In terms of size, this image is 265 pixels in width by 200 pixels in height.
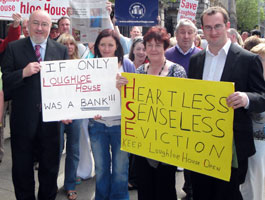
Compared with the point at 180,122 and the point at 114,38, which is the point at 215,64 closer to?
the point at 180,122

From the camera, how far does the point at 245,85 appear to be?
2.48 m

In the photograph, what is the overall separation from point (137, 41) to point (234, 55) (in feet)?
6.82

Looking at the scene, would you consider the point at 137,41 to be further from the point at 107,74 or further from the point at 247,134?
the point at 247,134

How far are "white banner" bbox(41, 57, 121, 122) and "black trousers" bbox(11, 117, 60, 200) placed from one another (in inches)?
12.7

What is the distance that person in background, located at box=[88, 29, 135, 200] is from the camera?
127 inches

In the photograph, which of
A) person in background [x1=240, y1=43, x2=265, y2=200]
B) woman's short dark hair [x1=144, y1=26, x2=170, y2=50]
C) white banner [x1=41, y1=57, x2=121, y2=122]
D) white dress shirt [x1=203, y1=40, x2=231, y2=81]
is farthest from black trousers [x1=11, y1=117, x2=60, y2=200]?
person in background [x1=240, y1=43, x2=265, y2=200]

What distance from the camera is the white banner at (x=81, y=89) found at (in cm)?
313

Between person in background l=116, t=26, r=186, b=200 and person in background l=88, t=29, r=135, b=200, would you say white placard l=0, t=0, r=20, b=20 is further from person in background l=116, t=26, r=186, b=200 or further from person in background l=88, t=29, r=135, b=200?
person in background l=116, t=26, r=186, b=200

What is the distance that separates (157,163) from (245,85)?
102 centimetres

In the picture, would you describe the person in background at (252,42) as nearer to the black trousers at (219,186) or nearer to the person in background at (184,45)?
the person in background at (184,45)

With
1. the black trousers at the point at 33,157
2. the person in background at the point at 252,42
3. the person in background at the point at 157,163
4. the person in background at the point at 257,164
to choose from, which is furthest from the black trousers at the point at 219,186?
the person in background at the point at 252,42

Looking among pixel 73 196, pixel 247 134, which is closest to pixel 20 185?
pixel 73 196

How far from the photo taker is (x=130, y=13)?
5.10 m

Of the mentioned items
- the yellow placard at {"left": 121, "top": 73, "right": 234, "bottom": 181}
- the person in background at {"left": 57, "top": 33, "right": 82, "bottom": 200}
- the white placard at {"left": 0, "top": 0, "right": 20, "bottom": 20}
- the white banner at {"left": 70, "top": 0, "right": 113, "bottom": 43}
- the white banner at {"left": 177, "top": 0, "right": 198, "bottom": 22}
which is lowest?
the person in background at {"left": 57, "top": 33, "right": 82, "bottom": 200}
